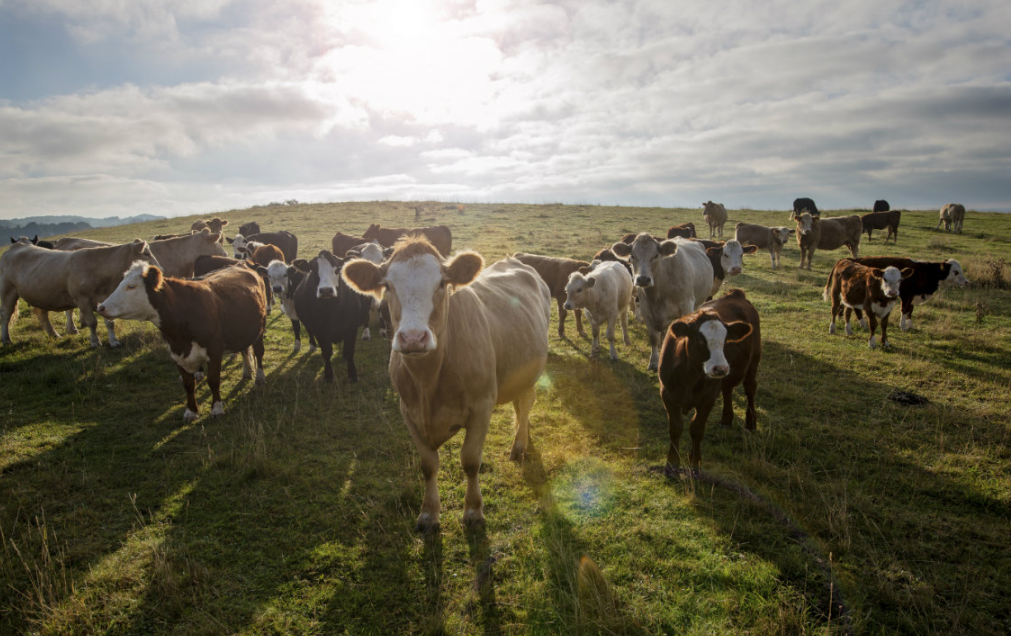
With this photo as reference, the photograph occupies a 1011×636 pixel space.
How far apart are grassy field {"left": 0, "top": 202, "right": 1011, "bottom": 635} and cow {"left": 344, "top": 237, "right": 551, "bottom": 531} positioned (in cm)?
75

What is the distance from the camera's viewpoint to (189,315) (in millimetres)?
6633

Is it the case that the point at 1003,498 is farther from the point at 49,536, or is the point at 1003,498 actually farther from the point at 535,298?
the point at 49,536

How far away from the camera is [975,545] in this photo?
3916mm

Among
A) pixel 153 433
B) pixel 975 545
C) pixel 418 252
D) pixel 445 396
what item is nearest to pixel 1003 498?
pixel 975 545

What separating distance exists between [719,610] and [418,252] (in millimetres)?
3394

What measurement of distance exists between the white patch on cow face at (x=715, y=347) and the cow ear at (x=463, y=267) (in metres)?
2.68

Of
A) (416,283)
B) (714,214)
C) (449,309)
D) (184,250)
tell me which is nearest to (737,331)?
(449,309)

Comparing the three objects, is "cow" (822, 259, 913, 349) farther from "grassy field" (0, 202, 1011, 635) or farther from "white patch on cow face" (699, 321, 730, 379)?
"white patch on cow face" (699, 321, 730, 379)

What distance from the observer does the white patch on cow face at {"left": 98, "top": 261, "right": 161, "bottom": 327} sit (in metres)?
6.47

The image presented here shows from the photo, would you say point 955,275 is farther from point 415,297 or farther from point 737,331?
point 415,297

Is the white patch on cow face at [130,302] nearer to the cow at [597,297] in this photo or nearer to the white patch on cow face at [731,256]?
the cow at [597,297]

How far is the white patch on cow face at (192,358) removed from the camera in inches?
261

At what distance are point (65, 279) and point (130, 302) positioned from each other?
5.27 metres

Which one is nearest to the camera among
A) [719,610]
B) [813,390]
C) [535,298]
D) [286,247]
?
[719,610]
